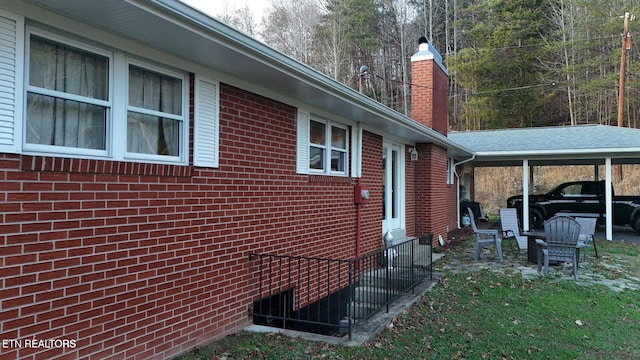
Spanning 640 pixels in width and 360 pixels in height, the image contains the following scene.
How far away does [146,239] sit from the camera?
11.0ft

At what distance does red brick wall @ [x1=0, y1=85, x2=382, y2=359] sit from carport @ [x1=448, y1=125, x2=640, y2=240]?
10.2m

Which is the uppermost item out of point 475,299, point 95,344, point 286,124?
point 286,124

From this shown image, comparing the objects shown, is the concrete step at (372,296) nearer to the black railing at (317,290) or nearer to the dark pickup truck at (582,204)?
the black railing at (317,290)

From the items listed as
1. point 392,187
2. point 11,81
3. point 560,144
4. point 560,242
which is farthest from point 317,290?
point 560,144

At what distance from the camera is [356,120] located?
707 cm

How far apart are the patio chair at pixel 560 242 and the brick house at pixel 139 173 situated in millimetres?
4818

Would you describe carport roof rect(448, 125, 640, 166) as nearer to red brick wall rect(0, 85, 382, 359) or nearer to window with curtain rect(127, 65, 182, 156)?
red brick wall rect(0, 85, 382, 359)

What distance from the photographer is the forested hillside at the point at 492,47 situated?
21.2 meters

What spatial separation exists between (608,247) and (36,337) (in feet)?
40.9

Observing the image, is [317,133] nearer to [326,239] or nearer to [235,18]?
[326,239]

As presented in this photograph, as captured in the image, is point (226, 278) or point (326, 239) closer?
point (226, 278)

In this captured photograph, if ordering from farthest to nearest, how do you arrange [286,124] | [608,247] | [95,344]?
[608,247] → [286,124] → [95,344]

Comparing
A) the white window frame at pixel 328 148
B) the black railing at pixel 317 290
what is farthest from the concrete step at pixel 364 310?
the white window frame at pixel 328 148

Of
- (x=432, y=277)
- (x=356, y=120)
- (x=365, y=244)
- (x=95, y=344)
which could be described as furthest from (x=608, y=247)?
(x=95, y=344)
